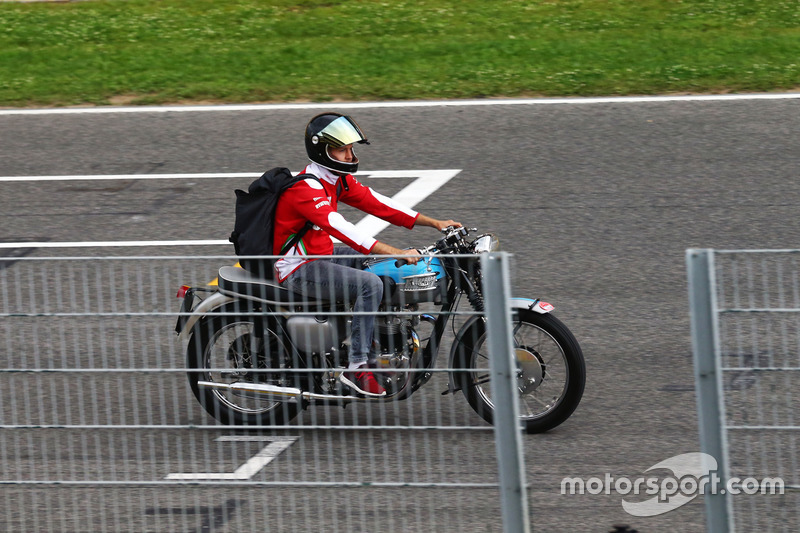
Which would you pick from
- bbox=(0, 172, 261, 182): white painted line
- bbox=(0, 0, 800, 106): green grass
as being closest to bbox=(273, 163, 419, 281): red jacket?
bbox=(0, 172, 261, 182): white painted line

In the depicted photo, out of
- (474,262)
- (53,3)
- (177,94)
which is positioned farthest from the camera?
(53,3)

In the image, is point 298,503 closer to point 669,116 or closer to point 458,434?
point 458,434

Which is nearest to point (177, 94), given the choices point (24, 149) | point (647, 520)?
point (24, 149)

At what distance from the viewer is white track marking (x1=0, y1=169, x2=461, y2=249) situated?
8750 mm

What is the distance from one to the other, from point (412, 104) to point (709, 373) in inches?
321

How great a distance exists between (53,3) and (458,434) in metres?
12.8

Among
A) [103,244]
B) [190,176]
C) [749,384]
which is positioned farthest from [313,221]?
[190,176]

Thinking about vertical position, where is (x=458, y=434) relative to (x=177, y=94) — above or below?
below

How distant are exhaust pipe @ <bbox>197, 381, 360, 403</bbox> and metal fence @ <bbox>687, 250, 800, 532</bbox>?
1.70 metres

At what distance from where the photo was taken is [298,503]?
516 cm

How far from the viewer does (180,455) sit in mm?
5031

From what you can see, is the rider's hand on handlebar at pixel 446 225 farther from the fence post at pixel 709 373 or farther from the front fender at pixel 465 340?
the fence post at pixel 709 373

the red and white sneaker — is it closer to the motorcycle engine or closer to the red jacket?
→ the motorcycle engine

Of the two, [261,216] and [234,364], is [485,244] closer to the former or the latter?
[261,216]
